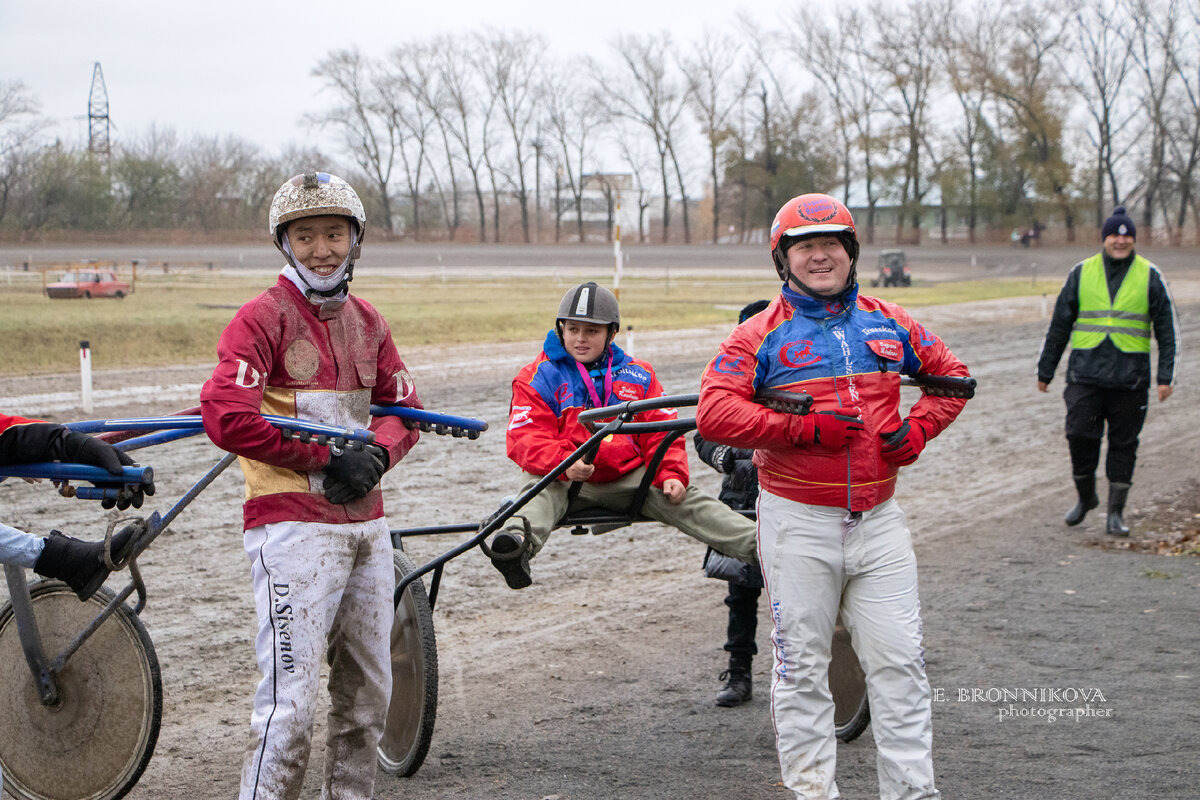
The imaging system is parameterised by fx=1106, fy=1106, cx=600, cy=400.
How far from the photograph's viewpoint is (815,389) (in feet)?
11.0

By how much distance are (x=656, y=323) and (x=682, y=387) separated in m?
9.94

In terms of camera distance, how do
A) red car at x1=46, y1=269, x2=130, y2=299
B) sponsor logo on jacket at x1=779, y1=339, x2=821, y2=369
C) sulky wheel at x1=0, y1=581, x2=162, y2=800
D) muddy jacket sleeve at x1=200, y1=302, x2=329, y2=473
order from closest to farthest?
muddy jacket sleeve at x1=200, y1=302, x2=329, y2=473 < sponsor logo on jacket at x1=779, y1=339, x2=821, y2=369 < sulky wheel at x1=0, y1=581, x2=162, y2=800 < red car at x1=46, y1=269, x2=130, y2=299

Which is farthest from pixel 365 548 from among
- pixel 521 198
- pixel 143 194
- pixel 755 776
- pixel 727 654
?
pixel 521 198

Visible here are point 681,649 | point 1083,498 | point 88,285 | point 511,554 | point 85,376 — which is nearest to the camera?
point 511,554

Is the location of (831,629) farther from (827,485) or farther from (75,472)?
(75,472)

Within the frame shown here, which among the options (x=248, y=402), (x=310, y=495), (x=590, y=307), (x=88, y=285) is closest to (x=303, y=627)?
(x=310, y=495)

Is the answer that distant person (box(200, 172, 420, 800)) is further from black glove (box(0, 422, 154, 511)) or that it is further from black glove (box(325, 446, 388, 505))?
black glove (box(0, 422, 154, 511))

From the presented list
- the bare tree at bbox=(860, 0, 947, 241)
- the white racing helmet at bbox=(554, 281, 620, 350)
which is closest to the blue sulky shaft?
the white racing helmet at bbox=(554, 281, 620, 350)

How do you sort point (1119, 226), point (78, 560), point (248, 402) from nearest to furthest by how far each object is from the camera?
point (248, 402), point (78, 560), point (1119, 226)

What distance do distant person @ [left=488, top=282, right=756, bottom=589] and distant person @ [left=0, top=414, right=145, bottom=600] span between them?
1577 mm

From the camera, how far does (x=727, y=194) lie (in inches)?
2485

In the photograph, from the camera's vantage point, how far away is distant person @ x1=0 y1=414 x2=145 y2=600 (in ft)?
10.4

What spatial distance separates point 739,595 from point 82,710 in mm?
2576

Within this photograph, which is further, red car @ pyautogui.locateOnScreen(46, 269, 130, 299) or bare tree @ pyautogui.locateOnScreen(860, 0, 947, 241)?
bare tree @ pyautogui.locateOnScreen(860, 0, 947, 241)
